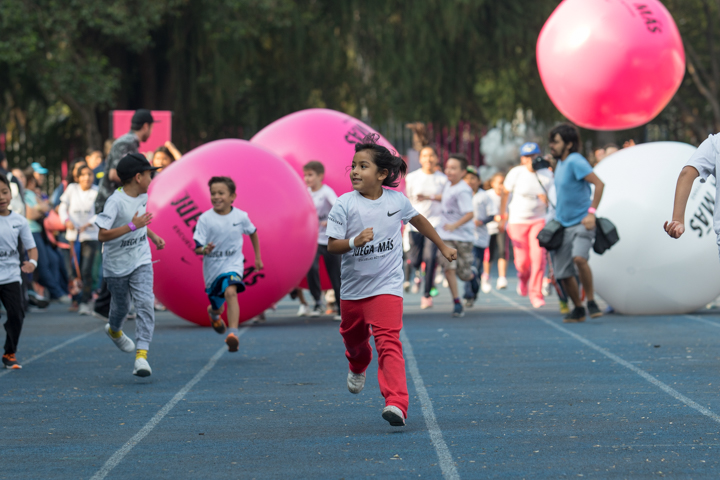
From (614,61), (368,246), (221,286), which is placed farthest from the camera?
(614,61)

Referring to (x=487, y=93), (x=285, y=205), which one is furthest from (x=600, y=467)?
(x=487, y=93)

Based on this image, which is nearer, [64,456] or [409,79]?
[64,456]

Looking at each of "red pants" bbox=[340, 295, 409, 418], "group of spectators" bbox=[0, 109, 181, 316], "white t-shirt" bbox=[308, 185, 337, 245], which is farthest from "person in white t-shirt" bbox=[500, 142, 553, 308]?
"red pants" bbox=[340, 295, 409, 418]

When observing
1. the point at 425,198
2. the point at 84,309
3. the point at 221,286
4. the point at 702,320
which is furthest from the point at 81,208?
the point at 702,320

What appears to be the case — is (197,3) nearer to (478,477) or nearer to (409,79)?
(409,79)

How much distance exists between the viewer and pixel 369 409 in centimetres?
628

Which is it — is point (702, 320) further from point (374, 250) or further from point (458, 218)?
point (374, 250)

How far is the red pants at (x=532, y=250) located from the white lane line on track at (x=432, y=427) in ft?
15.9

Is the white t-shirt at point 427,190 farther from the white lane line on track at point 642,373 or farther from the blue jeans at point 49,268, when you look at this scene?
the blue jeans at point 49,268

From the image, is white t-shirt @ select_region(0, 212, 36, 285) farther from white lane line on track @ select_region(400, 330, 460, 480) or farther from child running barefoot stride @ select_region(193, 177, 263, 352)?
white lane line on track @ select_region(400, 330, 460, 480)

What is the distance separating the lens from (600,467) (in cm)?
465

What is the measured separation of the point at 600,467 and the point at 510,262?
20.8 metres

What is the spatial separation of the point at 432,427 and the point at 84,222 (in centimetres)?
857

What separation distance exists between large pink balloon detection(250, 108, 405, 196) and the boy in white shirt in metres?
0.92
